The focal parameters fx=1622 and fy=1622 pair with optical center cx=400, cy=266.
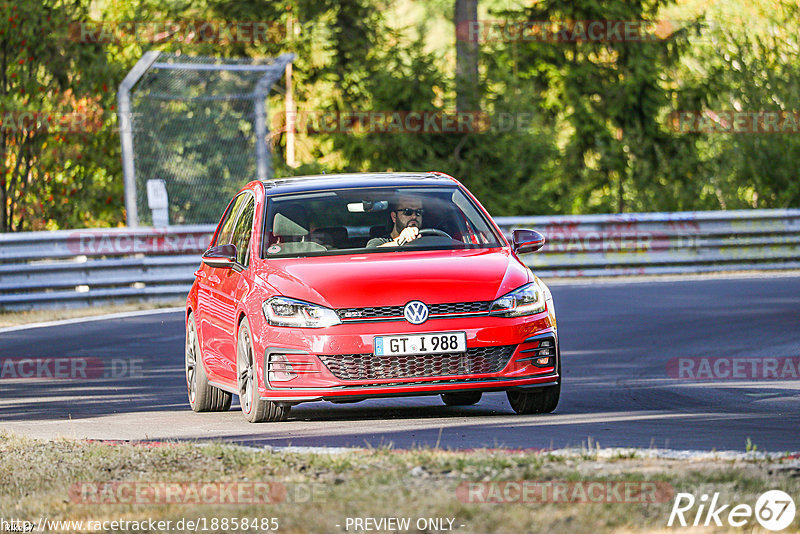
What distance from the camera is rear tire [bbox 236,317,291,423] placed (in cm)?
1016

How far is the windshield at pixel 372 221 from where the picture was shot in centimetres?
1072

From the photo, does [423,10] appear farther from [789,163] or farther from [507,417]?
[507,417]

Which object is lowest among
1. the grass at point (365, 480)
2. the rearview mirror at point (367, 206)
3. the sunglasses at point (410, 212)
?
the grass at point (365, 480)

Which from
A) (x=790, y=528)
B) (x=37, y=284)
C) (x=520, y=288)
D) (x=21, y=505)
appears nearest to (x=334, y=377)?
(x=520, y=288)

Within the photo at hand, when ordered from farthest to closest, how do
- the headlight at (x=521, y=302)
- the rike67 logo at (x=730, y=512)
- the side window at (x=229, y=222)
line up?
the side window at (x=229, y=222)
the headlight at (x=521, y=302)
the rike67 logo at (x=730, y=512)

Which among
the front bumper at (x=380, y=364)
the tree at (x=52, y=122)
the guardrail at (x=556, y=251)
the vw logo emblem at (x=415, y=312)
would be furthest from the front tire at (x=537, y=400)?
the tree at (x=52, y=122)

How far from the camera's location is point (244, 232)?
11.4 m

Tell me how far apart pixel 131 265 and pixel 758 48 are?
15.5 m

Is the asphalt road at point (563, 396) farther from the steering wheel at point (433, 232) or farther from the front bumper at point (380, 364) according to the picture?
the steering wheel at point (433, 232)

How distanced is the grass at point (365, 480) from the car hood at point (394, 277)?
155cm

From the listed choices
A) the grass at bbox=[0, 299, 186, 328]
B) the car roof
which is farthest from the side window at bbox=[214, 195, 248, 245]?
the grass at bbox=[0, 299, 186, 328]

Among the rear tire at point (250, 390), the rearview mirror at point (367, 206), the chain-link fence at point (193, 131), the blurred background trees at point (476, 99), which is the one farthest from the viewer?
the blurred background trees at point (476, 99)

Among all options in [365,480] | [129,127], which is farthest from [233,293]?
[129,127]

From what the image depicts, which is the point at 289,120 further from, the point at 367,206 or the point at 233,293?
the point at 233,293
